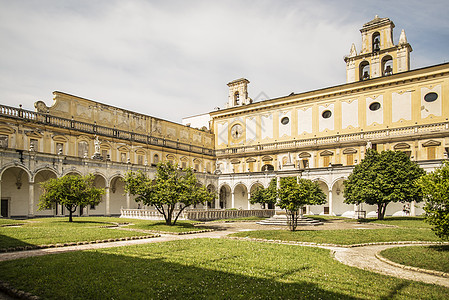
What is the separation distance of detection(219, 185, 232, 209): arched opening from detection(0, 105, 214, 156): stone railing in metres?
6.83

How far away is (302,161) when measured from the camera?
4769cm

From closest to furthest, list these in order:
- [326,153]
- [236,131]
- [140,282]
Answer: [140,282] → [326,153] → [236,131]

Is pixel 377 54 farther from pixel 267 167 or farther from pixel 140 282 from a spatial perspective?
pixel 140 282

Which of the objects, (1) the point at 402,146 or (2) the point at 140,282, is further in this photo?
(1) the point at 402,146

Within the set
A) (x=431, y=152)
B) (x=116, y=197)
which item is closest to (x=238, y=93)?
(x=116, y=197)

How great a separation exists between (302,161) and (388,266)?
125ft

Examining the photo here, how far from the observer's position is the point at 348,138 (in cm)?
4453

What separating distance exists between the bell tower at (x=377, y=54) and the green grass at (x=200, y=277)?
4113cm

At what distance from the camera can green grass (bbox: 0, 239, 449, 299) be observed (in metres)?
6.89

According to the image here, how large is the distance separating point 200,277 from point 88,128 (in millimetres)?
35545

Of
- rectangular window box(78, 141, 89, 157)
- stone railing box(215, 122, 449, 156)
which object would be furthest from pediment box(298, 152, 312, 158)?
rectangular window box(78, 141, 89, 157)

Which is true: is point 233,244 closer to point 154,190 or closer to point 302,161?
point 154,190

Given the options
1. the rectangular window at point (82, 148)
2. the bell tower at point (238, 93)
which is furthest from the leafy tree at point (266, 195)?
the bell tower at point (238, 93)

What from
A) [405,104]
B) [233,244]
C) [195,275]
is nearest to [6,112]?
[233,244]
